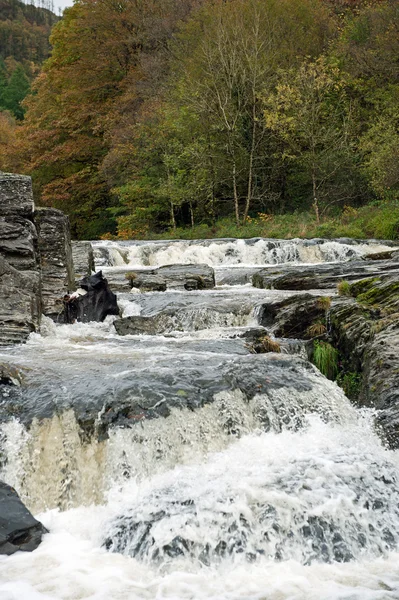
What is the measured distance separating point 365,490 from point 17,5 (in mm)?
111986

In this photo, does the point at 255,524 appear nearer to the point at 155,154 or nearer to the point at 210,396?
the point at 210,396

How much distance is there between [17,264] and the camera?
9961 millimetres

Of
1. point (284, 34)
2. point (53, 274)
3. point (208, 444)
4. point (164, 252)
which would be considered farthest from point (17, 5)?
point (208, 444)

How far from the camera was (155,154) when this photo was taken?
26.7m

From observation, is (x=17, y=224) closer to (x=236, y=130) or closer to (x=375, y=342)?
(x=375, y=342)

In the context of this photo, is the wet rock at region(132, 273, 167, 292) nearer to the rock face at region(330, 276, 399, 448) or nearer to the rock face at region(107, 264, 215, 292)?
the rock face at region(107, 264, 215, 292)

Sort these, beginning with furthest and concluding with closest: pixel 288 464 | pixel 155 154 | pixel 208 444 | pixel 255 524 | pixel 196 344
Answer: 1. pixel 155 154
2. pixel 196 344
3. pixel 208 444
4. pixel 288 464
5. pixel 255 524

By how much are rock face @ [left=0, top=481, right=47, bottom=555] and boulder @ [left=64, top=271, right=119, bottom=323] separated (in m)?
6.08

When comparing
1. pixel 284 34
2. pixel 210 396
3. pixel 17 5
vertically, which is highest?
pixel 17 5

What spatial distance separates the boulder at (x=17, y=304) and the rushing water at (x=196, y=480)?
1174mm

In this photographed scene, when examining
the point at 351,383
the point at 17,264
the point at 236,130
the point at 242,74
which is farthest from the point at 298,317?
the point at 242,74

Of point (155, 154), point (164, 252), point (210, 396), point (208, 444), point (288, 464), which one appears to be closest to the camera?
point (288, 464)

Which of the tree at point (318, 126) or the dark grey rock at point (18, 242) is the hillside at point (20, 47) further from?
the dark grey rock at point (18, 242)

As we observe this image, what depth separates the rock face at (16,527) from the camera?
4203 mm
